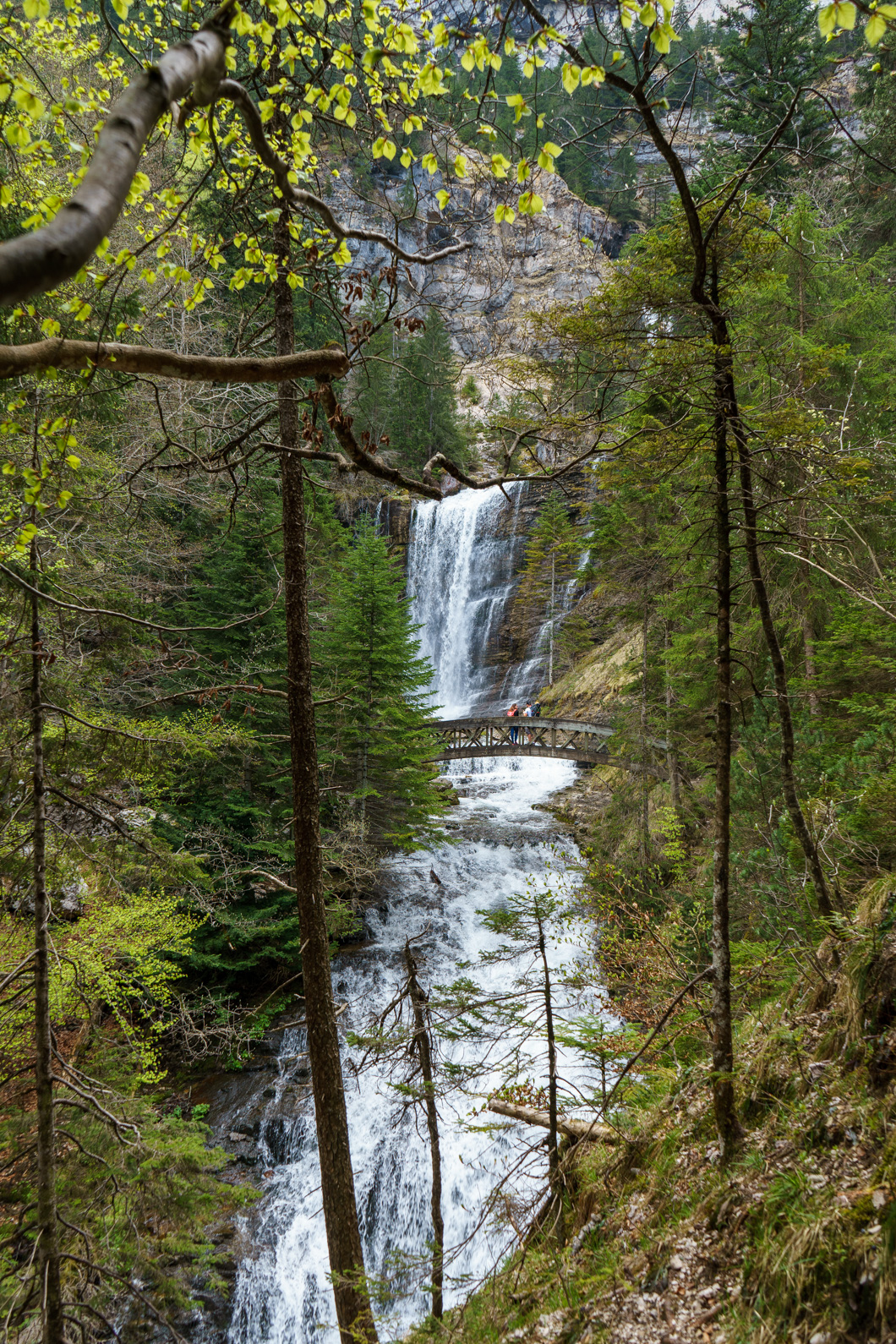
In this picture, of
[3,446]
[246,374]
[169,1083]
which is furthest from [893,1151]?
[169,1083]

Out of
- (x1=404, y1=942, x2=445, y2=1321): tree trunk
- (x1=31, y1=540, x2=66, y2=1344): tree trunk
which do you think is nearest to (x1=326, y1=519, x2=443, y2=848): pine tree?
(x1=404, y1=942, x2=445, y2=1321): tree trunk

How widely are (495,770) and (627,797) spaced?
377 inches

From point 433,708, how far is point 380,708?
116 centimetres

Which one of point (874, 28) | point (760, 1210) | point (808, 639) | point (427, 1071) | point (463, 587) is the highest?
point (463, 587)

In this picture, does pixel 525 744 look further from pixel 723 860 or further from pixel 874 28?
pixel 874 28

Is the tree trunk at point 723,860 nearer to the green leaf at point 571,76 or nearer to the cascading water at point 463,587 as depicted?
the green leaf at point 571,76

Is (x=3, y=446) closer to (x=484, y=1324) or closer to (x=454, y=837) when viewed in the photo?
(x=484, y=1324)

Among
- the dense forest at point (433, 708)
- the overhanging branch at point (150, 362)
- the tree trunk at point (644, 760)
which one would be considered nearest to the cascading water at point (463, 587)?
the dense forest at point (433, 708)

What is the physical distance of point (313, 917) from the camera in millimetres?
4617

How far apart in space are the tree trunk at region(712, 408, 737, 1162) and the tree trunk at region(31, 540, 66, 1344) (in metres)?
3.63

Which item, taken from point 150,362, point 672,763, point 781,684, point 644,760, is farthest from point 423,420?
point 150,362

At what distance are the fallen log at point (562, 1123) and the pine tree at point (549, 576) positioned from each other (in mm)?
19996

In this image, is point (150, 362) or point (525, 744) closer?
point (150, 362)

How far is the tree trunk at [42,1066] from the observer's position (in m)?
3.80
